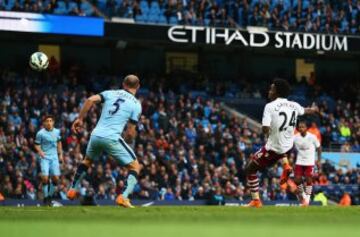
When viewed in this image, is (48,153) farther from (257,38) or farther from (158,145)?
(257,38)

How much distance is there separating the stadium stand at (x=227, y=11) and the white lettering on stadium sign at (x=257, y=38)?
0.40m

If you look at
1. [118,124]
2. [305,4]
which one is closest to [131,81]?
[118,124]

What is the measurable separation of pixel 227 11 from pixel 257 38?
2.04m

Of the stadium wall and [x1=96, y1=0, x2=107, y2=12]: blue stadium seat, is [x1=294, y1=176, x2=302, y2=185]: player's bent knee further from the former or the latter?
[x1=96, y1=0, x2=107, y2=12]: blue stadium seat

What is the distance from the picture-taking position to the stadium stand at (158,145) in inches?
965

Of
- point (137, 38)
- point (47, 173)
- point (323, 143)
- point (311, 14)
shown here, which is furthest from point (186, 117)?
point (47, 173)

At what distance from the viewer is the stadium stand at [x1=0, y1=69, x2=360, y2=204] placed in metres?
24.5

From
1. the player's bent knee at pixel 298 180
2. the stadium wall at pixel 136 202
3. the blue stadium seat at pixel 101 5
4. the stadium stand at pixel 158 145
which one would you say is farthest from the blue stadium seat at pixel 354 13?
the player's bent knee at pixel 298 180

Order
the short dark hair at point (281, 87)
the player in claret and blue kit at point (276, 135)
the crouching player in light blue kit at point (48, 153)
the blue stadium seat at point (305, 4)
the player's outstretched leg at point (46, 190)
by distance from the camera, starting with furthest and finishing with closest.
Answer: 1. the blue stadium seat at point (305, 4)
2. the crouching player in light blue kit at point (48, 153)
3. the player's outstretched leg at point (46, 190)
4. the player in claret and blue kit at point (276, 135)
5. the short dark hair at point (281, 87)

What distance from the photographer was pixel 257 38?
34.0 m

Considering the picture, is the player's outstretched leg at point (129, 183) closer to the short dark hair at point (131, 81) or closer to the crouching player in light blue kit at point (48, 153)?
the short dark hair at point (131, 81)

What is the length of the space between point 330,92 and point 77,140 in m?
17.4

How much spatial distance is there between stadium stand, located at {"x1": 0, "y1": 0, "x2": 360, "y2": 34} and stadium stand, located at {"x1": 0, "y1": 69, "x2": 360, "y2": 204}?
2894mm

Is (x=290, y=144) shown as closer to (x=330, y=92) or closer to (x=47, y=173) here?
(x=47, y=173)
